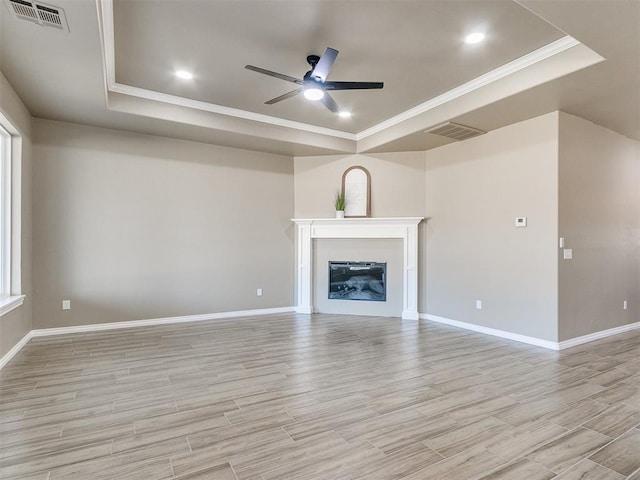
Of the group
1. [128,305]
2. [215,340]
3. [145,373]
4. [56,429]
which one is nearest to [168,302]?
[128,305]

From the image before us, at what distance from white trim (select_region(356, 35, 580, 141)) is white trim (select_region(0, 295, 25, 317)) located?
4.92m

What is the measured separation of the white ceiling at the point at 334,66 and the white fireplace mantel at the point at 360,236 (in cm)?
145

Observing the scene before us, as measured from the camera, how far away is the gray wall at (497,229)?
4059mm

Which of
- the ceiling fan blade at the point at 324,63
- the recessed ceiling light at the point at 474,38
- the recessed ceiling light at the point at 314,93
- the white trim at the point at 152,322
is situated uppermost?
the recessed ceiling light at the point at 474,38

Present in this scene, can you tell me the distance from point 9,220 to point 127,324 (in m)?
1.88

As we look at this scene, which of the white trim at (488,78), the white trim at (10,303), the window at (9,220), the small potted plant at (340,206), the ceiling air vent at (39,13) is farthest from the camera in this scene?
the small potted plant at (340,206)

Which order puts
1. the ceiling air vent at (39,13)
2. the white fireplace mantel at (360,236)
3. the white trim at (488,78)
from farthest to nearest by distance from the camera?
the white fireplace mantel at (360,236) → the white trim at (488,78) → the ceiling air vent at (39,13)

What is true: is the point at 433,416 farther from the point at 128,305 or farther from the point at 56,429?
the point at 128,305

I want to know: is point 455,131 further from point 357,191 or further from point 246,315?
point 246,315

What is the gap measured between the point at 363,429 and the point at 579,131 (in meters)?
4.29

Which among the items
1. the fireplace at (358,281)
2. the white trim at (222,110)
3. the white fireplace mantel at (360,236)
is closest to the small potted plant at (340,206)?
the white fireplace mantel at (360,236)

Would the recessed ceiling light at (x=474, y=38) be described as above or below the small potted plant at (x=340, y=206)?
above

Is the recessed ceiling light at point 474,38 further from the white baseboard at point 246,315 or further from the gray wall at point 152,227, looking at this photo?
the gray wall at point 152,227

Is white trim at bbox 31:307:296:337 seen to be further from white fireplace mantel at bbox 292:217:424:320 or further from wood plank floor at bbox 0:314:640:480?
white fireplace mantel at bbox 292:217:424:320
